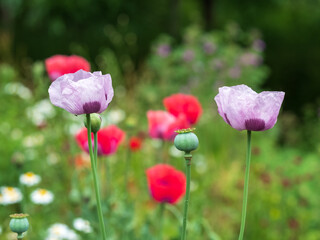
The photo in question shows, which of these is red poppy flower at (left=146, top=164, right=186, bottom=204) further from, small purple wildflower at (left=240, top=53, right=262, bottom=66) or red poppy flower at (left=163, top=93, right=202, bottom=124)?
small purple wildflower at (left=240, top=53, right=262, bottom=66)

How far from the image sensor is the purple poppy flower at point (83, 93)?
2.69 feet

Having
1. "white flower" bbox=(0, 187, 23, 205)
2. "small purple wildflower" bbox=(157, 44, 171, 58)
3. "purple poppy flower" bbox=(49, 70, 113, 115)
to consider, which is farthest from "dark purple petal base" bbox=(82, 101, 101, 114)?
"small purple wildflower" bbox=(157, 44, 171, 58)

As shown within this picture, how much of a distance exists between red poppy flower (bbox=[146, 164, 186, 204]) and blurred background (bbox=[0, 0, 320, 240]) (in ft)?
0.40

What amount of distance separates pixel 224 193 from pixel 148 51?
17.1 feet

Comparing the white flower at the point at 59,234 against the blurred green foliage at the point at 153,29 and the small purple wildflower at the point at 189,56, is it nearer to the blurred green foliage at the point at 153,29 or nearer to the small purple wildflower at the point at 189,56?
the small purple wildflower at the point at 189,56

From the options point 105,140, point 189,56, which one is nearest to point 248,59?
point 189,56

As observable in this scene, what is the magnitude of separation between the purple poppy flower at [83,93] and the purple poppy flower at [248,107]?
0.21 metres

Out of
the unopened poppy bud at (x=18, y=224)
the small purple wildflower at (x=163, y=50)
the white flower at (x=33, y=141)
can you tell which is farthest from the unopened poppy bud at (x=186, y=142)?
the small purple wildflower at (x=163, y=50)

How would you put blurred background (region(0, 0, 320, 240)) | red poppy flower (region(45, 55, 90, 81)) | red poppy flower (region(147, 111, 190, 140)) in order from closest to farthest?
red poppy flower (region(147, 111, 190, 140)) < red poppy flower (region(45, 55, 90, 81)) < blurred background (region(0, 0, 320, 240))

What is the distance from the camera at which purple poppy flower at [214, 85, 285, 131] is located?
848 millimetres

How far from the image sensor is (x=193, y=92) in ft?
18.6

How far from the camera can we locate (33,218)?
7.76 ft

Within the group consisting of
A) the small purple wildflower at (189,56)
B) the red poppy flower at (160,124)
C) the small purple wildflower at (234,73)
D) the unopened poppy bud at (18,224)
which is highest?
the red poppy flower at (160,124)

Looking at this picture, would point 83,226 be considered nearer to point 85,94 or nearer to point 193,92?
point 85,94
